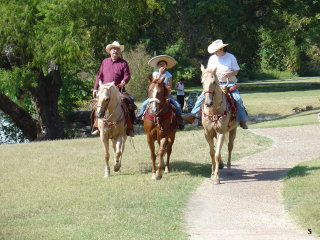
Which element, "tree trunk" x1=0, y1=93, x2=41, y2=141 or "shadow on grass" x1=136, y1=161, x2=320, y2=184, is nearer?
"shadow on grass" x1=136, y1=161, x2=320, y2=184

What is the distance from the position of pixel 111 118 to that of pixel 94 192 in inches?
86.9

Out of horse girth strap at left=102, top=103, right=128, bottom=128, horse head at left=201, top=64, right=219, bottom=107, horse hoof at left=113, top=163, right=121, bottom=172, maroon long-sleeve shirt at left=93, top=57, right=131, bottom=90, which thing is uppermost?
maroon long-sleeve shirt at left=93, top=57, right=131, bottom=90

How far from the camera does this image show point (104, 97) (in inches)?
490

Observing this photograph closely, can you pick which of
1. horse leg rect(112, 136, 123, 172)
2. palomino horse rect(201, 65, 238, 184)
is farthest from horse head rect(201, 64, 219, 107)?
horse leg rect(112, 136, 123, 172)

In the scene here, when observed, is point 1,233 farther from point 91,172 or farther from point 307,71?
point 307,71

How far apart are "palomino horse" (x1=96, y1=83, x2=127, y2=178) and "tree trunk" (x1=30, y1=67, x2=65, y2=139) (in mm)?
13582

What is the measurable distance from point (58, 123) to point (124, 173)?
1479 cm

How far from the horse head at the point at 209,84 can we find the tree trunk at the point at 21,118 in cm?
1782

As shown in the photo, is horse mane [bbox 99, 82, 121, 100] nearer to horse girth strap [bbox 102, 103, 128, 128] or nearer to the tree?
horse girth strap [bbox 102, 103, 128, 128]

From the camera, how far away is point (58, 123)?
28000mm

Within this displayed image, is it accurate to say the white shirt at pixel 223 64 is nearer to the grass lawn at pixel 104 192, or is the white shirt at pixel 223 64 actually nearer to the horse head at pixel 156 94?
the horse head at pixel 156 94

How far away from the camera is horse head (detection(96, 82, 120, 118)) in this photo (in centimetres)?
1239

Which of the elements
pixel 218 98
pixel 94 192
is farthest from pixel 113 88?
pixel 94 192

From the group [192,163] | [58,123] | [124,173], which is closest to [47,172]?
[124,173]
